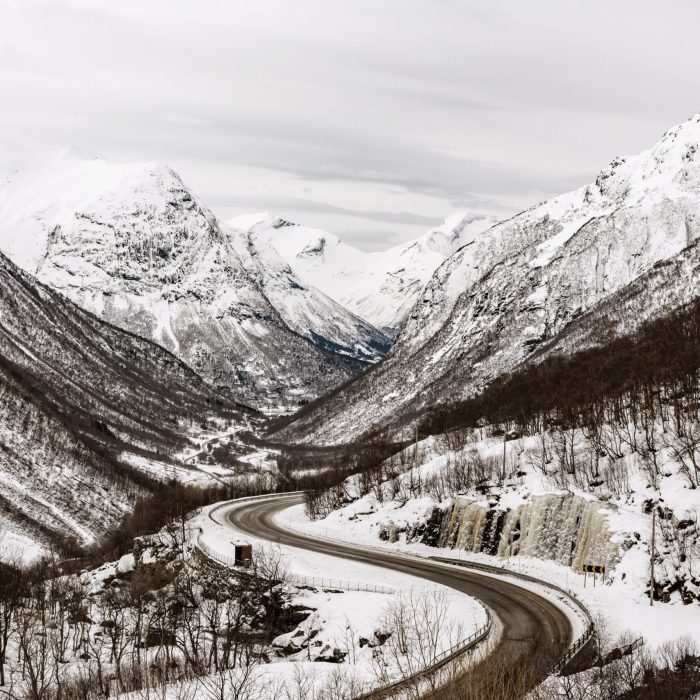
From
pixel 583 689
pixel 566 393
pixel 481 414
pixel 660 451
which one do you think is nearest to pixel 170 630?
pixel 583 689

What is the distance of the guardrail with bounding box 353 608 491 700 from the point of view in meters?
48.8

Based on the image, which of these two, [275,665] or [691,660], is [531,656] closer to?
[691,660]

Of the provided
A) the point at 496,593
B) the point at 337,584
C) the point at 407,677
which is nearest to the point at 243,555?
the point at 337,584

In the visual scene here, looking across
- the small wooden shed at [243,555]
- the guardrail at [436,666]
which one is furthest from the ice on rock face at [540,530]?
the small wooden shed at [243,555]

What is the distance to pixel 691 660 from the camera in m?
51.6

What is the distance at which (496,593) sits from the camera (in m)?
74.9

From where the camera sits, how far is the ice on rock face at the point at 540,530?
83062mm

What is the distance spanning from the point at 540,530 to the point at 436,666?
4013 cm

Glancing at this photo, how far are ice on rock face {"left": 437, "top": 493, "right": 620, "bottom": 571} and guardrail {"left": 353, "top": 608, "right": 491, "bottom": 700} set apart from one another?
21.9 m

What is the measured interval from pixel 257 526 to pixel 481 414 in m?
81.4

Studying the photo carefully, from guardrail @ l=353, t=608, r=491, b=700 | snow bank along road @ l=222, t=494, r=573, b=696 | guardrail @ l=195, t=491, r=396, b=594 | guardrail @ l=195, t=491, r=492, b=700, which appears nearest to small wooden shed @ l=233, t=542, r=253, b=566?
guardrail @ l=195, t=491, r=396, b=594

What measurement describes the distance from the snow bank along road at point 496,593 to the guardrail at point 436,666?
1500mm

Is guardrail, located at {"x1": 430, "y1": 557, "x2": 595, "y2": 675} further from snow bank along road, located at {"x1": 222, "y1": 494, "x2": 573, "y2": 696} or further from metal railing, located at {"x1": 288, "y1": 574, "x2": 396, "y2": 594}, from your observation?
metal railing, located at {"x1": 288, "y1": 574, "x2": 396, "y2": 594}

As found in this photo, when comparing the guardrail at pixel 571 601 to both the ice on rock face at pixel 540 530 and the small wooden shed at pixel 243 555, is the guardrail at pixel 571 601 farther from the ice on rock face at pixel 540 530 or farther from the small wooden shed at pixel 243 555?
the small wooden shed at pixel 243 555
